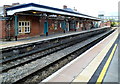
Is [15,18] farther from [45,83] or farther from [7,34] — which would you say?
[45,83]

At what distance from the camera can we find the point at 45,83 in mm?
4605

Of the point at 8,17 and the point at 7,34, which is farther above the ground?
the point at 8,17

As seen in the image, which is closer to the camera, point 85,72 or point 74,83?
point 74,83

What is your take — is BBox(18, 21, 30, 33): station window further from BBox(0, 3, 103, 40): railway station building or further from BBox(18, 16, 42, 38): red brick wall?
BBox(18, 16, 42, 38): red brick wall

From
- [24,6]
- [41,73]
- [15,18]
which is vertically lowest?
[41,73]

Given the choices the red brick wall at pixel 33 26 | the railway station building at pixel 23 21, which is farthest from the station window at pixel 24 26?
the red brick wall at pixel 33 26

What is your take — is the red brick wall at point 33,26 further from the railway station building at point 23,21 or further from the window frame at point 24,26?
the window frame at point 24,26

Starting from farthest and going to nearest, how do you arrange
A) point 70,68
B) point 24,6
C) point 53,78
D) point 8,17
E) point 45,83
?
point 8,17 → point 24,6 → point 70,68 → point 53,78 → point 45,83

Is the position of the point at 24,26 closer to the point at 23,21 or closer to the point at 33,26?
the point at 23,21

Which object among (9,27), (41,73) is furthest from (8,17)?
(41,73)

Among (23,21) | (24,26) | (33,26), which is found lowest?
(24,26)

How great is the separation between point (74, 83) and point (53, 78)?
854 mm

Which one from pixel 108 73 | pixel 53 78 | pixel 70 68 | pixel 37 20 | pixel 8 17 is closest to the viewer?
pixel 53 78

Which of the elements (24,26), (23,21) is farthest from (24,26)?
(23,21)
